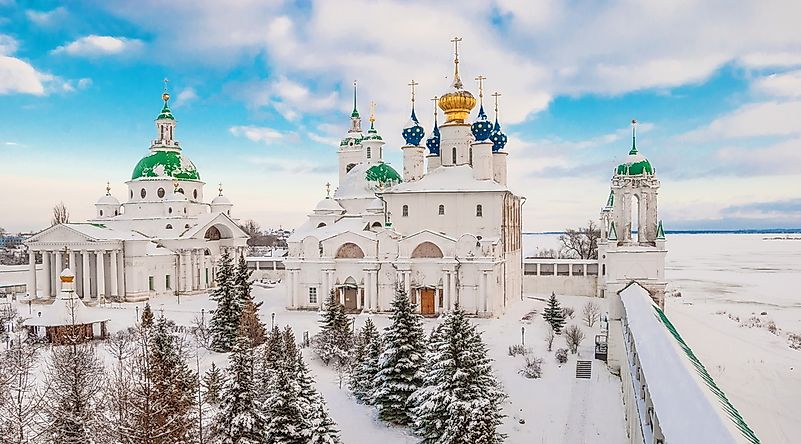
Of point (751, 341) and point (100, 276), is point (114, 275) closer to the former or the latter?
point (100, 276)

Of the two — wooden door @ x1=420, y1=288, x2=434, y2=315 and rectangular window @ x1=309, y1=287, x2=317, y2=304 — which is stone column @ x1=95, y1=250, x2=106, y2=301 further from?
wooden door @ x1=420, y1=288, x2=434, y2=315

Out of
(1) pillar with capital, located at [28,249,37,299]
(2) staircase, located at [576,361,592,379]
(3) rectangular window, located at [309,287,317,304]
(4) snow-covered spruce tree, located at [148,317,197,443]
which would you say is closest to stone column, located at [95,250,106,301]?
(1) pillar with capital, located at [28,249,37,299]

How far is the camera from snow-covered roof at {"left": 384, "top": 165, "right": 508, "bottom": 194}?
1194 inches

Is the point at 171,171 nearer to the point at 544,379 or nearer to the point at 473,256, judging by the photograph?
the point at 473,256

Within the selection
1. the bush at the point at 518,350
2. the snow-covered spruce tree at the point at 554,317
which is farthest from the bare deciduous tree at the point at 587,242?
the bush at the point at 518,350

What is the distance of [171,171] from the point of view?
130ft

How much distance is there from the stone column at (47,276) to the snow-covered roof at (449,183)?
19585 millimetres

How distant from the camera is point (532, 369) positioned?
1955 cm

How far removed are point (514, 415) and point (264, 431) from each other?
22.4ft

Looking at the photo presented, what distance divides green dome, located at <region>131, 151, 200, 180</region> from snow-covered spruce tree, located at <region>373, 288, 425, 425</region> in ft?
90.3

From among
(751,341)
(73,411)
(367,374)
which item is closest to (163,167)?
(367,374)

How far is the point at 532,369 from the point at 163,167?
2900cm

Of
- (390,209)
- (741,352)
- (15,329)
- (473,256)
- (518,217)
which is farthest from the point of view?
(518,217)

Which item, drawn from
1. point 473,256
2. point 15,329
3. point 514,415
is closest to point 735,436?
point 514,415
